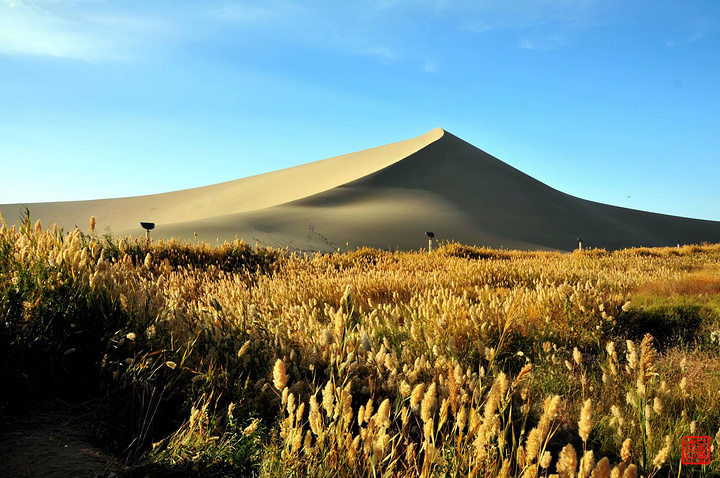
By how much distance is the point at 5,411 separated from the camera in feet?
8.78

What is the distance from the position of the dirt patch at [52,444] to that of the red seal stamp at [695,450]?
2603mm

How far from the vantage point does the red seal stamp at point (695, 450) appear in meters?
2.24

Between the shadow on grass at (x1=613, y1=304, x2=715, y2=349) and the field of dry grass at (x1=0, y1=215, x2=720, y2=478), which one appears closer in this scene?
the field of dry grass at (x1=0, y1=215, x2=720, y2=478)

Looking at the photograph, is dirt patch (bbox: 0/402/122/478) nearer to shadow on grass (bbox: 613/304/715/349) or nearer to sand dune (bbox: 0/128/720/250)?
shadow on grass (bbox: 613/304/715/349)

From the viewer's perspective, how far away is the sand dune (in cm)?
3887

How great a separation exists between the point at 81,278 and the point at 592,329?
476 centimetres

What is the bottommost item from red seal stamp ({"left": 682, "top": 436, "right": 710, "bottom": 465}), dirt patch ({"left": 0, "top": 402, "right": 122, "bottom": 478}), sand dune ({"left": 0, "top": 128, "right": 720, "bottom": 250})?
dirt patch ({"left": 0, "top": 402, "right": 122, "bottom": 478})

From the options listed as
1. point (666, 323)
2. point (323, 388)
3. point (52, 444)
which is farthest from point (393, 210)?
point (52, 444)

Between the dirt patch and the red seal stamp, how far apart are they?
2.60 m

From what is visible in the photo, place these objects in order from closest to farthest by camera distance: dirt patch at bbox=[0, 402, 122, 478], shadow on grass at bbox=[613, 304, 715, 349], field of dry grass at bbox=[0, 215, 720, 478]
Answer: field of dry grass at bbox=[0, 215, 720, 478]
dirt patch at bbox=[0, 402, 122, 478]
shadow on grass at bbox=[613, 304, 715, 349]

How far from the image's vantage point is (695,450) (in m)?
2.35

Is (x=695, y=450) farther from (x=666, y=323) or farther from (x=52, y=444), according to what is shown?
(x=666, y=323)

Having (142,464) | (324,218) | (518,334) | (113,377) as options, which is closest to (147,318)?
(113,377)

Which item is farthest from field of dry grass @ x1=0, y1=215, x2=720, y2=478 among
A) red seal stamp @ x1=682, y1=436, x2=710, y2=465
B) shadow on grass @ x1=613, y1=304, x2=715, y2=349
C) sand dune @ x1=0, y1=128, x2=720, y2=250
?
sand dune @ x1=0, y1=128, x2=720, y2=250
